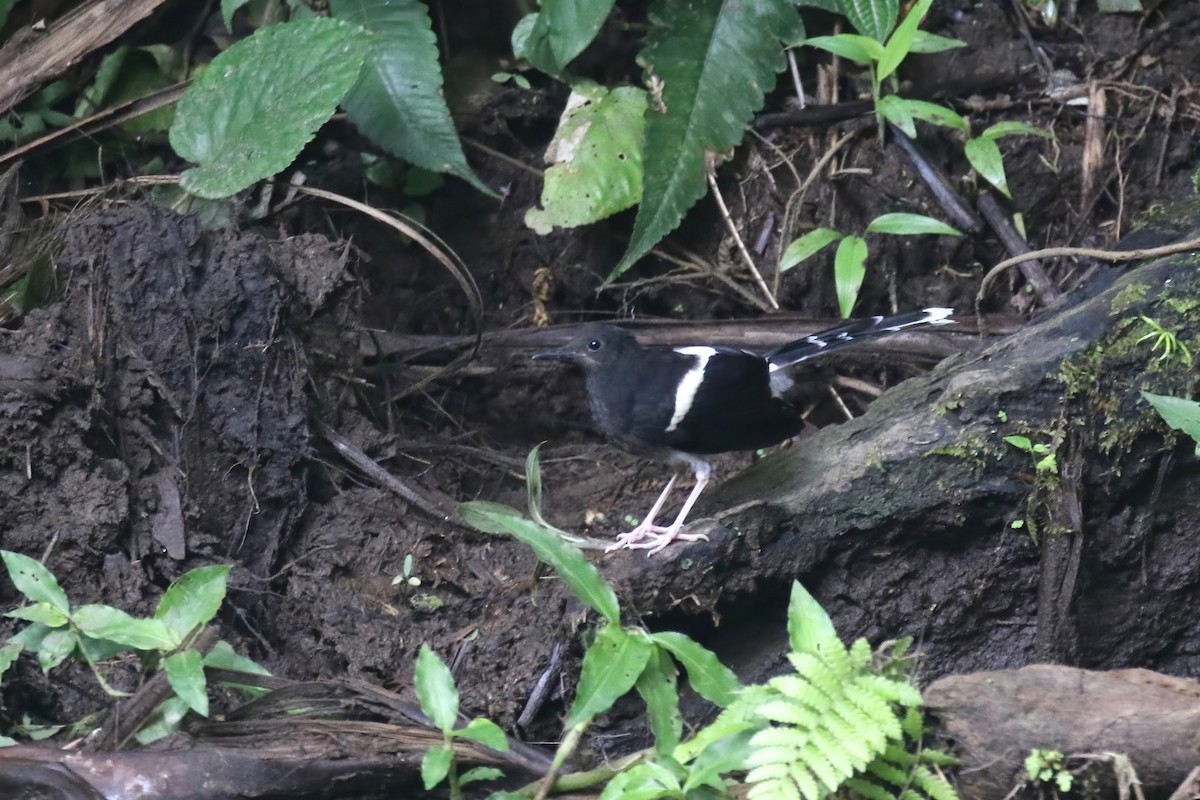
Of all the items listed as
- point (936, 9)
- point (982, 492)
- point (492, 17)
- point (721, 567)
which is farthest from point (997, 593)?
point (492, 17)

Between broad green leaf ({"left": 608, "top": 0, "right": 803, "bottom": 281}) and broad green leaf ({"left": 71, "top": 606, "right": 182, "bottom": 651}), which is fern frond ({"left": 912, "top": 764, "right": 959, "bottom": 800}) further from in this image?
broad green leaf ({"left": 608, "top": 0, "right": 803, "bottom": 281})

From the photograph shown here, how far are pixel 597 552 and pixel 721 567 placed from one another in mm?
451

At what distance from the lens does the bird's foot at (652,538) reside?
11.3 feet

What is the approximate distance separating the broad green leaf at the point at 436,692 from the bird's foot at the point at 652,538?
114cm

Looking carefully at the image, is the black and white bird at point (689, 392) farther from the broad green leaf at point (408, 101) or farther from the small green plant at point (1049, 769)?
the small green plant at point (1049, 769)

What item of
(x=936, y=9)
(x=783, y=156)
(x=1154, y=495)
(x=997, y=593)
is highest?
(x=936, y=9)

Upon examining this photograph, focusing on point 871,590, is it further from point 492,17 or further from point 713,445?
point 492,17

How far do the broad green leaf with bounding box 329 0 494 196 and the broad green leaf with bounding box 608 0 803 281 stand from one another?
0.78 metres

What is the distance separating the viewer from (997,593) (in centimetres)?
351

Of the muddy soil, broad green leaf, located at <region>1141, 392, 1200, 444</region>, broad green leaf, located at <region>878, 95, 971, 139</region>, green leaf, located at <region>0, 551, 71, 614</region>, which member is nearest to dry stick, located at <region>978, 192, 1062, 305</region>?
the muddy soil

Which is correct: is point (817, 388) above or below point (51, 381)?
below

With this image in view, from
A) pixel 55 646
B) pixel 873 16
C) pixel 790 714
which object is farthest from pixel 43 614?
pixel 873 16

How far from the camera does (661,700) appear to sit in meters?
2.54

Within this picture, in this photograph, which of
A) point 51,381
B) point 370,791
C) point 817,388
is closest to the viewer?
point 370,791
